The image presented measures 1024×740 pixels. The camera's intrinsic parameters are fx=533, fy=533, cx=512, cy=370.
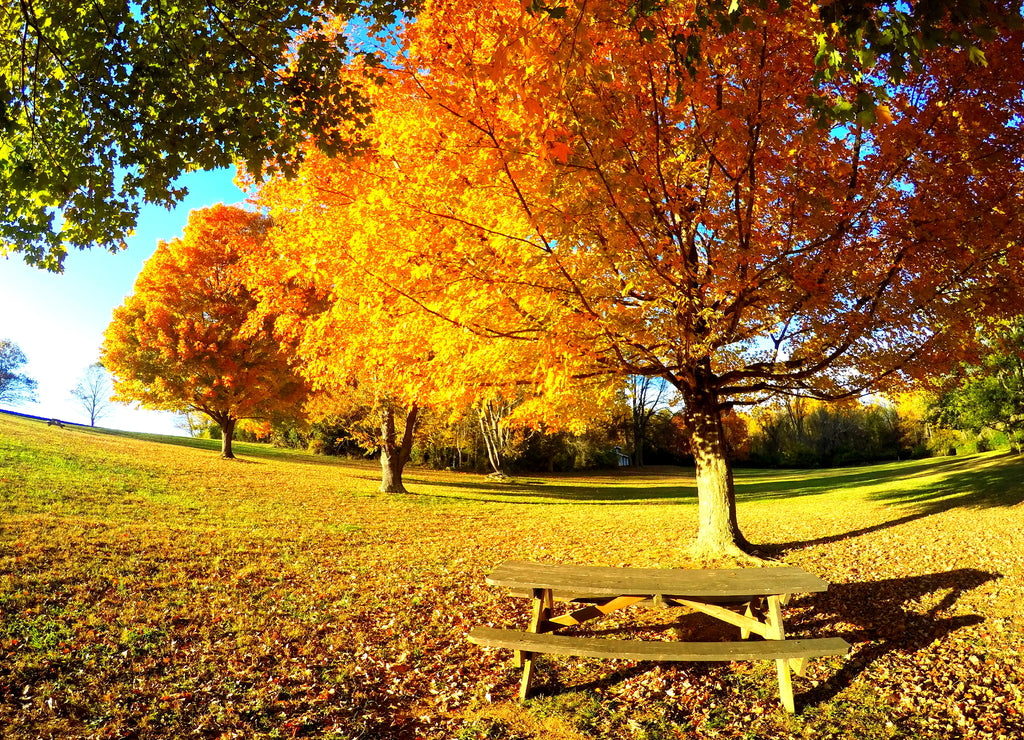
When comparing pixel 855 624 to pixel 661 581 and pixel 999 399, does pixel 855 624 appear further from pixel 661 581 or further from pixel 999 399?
pixel 999 399

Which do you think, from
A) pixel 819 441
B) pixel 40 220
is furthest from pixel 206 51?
pixel 819 441

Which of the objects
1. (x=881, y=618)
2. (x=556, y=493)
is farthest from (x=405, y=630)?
(x=556, y=493)

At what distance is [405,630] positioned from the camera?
5.70 metres

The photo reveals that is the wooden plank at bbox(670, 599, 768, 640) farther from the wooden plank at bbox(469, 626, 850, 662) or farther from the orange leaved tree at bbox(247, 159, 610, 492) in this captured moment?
the orange leaved tree at bbox(247, 159, 610, 492)

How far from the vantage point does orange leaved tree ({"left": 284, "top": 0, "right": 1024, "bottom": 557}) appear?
5.72 m

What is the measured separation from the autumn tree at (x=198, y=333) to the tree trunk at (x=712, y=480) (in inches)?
723

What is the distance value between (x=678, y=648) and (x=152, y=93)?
7.57 metres

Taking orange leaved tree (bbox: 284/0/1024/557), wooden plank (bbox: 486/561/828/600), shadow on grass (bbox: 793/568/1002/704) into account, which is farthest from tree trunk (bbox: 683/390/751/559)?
wooden plank (bbox: 486/561/828/600)

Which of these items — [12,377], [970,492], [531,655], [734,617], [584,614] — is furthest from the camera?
[12,377]

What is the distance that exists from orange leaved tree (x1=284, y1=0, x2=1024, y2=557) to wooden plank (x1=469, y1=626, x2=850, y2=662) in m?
3.40

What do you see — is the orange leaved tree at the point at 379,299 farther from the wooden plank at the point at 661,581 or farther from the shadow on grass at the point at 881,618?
the shadow on grass at the point at 881,618

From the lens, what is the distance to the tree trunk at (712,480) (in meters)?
8.88

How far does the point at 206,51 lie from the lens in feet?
19.4

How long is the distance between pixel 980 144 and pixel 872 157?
1.09 m
